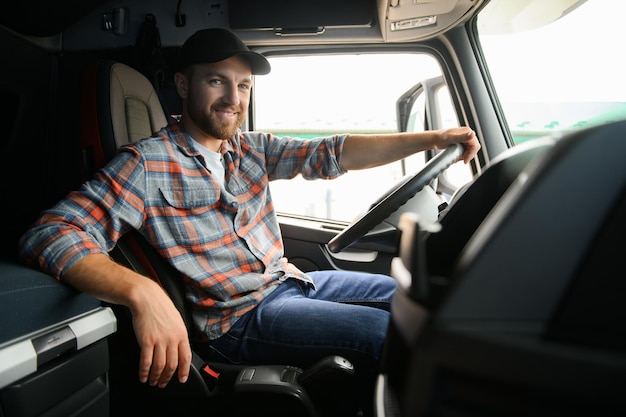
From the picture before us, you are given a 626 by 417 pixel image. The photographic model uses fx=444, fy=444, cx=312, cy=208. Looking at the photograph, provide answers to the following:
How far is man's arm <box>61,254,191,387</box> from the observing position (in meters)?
0.92

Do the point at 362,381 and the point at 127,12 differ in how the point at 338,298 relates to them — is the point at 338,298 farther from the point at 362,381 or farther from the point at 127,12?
the point at 127,12

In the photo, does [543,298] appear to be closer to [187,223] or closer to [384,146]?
[187,223]

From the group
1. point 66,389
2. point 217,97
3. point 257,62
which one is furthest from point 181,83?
point 66,389

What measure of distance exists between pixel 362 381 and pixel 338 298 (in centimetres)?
40

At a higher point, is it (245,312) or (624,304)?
(624,304)

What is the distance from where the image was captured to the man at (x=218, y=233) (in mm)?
993

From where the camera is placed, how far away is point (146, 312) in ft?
3.11

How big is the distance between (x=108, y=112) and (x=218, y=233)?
20.2 inches

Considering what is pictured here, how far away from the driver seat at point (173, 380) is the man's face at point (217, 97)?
0.20 m

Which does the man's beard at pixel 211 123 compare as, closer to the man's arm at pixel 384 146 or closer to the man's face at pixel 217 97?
the man's face at pixel 217 97

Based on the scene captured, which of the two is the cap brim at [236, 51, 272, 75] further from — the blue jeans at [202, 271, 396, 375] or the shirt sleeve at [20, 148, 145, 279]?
the blue jeans at [202, 271, 396, 375]

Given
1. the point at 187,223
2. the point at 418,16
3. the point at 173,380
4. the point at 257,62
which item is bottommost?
the point at 173,380

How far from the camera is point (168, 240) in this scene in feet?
4.27

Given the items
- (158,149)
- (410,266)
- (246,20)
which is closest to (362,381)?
(410,266)
